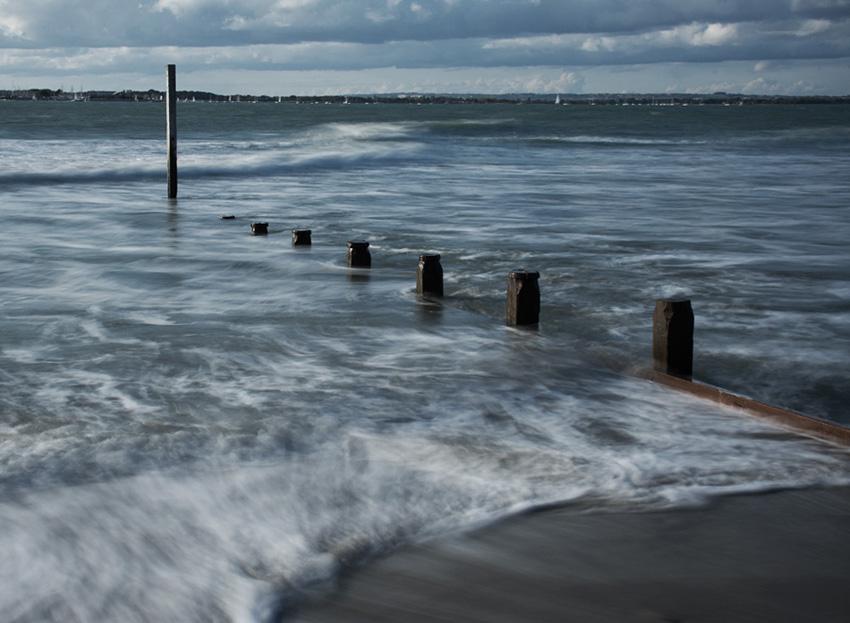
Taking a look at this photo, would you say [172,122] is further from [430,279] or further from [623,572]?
[623,572]

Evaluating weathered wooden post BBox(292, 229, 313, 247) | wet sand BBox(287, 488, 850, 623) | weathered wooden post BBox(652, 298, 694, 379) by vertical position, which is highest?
weathered wooden post BBox(292, 229, 313, 247)

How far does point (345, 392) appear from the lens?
6594 millimetres

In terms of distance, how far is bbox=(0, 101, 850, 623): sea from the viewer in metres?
4.29

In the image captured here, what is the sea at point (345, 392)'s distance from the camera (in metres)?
4.29

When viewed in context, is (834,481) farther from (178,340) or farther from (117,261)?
(117,261)

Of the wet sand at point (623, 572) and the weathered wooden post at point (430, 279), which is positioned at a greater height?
the weathered wooden post at point (430, 279)

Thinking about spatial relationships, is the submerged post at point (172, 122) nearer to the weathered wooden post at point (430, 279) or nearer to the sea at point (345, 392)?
the sea at point (345, 392)

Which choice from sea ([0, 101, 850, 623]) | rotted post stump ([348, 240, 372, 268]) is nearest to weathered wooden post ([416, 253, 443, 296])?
sea ([0, 101, 850, 623])

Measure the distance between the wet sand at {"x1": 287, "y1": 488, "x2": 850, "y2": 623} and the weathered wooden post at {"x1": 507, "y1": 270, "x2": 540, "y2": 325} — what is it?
3887 millimetres

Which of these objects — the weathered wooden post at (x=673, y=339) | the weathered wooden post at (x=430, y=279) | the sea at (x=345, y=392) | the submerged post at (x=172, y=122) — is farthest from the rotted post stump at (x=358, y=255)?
the submerged post at (x=172, y=122)

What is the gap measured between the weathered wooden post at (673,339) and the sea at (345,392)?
0.29 m

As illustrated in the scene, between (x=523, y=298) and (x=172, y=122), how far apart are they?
13.9 metres

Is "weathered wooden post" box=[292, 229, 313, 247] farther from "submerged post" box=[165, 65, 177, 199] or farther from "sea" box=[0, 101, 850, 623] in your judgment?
"submerged post" box=[165, 65, 177, 199]

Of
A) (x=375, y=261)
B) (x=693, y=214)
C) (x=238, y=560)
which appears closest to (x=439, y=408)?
(x=238, y=560)
